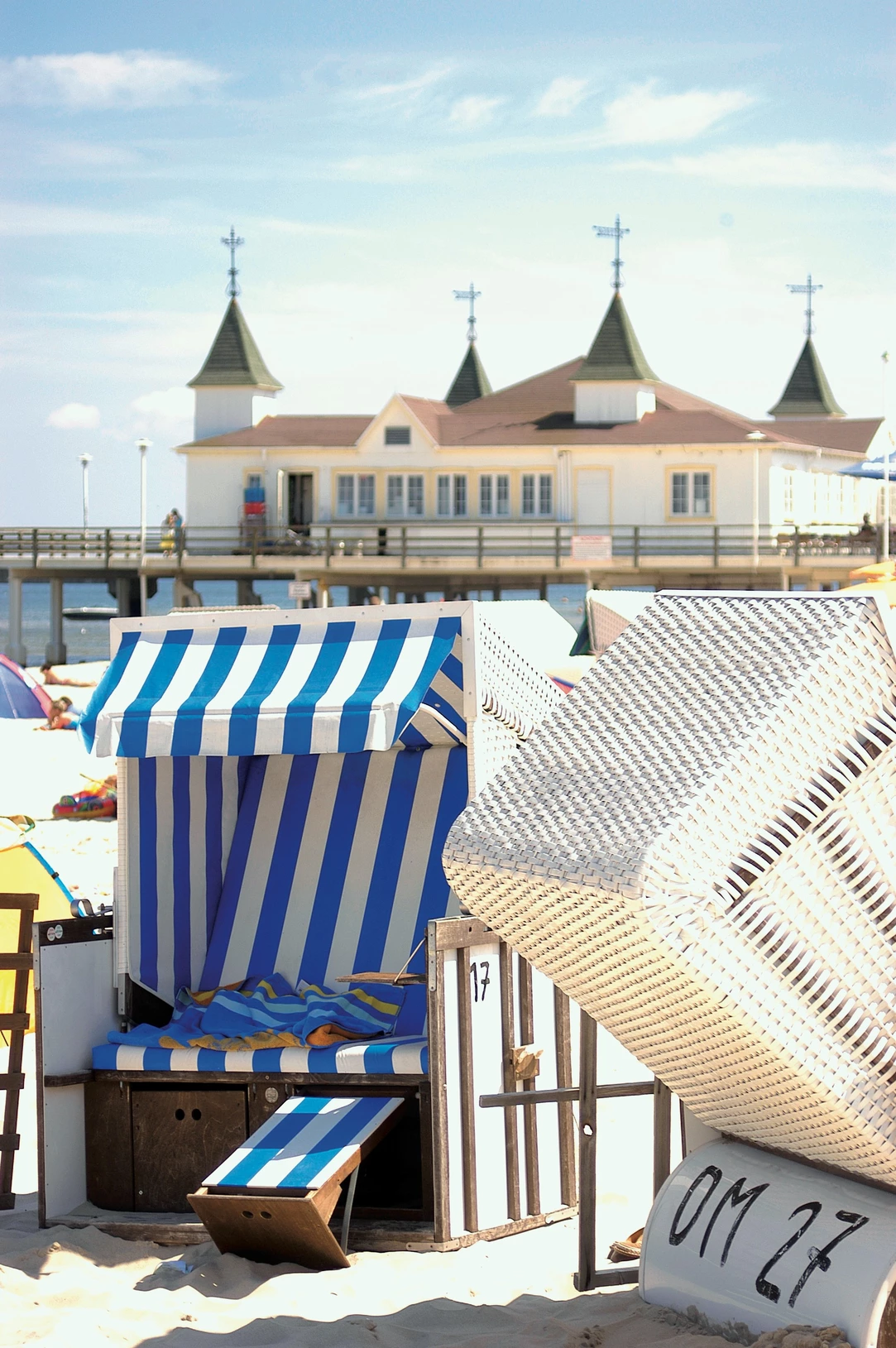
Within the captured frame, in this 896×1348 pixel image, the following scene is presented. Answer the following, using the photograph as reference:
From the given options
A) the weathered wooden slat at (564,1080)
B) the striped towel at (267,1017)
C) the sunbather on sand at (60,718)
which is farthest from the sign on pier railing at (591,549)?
the weathered wooden slat at (564,1080)

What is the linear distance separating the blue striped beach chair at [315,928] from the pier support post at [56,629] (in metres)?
Result: 29.9

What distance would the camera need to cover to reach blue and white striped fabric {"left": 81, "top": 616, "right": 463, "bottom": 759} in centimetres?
461

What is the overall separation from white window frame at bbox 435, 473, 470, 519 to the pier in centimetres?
39

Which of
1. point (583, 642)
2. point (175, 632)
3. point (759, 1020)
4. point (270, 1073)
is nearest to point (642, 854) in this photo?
point (759, 1020)

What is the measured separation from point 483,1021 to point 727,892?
190cm

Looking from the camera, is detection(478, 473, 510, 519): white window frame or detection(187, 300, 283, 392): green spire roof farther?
detection(187, 300, 283, 392): green spire roof

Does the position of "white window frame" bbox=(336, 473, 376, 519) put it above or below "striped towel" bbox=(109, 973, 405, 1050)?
above

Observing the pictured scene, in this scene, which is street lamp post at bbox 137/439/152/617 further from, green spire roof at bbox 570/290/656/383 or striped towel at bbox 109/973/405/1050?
striped towel at bbox 109/973/405/1050

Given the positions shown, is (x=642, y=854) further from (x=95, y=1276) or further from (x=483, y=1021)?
(x=95, y=1276)

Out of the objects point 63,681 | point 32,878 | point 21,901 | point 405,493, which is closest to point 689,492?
point 405,493

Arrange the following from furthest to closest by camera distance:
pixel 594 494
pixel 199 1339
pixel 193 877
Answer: pixel 594 494, pixel 193 877, pixel 199 1339

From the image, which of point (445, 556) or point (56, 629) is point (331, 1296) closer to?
point (445, 556)

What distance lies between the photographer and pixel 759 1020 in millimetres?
2756

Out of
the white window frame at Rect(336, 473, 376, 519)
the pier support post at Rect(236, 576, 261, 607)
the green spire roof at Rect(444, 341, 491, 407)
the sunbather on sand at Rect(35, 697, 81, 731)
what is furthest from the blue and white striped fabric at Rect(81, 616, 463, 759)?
the green spire roof at Rect(444, 341, 491, 407)
